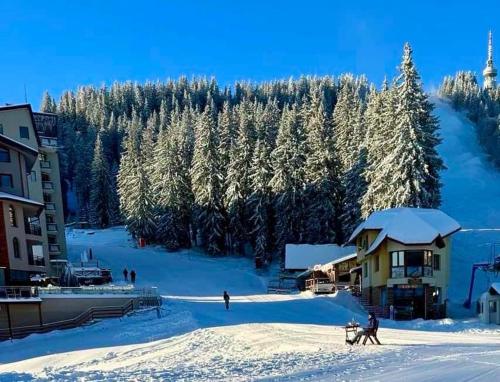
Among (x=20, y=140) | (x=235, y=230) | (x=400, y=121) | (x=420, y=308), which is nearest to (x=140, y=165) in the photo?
(x=235, y=230)

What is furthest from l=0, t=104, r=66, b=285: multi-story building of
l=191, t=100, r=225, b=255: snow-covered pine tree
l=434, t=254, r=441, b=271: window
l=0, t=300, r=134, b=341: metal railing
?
l=434, t=254, r=441, b=271: window

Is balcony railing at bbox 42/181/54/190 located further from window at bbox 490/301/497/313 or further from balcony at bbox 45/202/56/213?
window at bbox 490/301/497/313

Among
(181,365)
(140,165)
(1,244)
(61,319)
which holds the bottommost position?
(61,319)

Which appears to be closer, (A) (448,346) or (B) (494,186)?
(A) (448,346)

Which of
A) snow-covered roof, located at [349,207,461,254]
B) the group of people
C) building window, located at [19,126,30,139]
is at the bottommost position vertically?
the group of people

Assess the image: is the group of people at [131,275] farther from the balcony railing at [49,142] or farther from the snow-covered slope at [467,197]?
the snow-covered slope at [467,197]

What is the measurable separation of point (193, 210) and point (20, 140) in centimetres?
2427

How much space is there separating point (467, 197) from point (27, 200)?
2644 inches

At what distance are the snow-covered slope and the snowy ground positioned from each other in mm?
294

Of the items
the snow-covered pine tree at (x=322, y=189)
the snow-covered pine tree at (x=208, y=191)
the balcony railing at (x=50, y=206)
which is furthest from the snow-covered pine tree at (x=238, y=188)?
the balcony railing at (x=50, y=206)

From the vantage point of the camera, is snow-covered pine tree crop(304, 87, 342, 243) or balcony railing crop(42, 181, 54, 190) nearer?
balcony railing crop(42, 181, 54, 190)

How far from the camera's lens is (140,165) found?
7025cm

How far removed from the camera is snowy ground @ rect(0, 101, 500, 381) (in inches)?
591

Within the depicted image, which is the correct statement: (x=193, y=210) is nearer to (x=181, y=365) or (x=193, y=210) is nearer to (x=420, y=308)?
(x=420, y=308)
